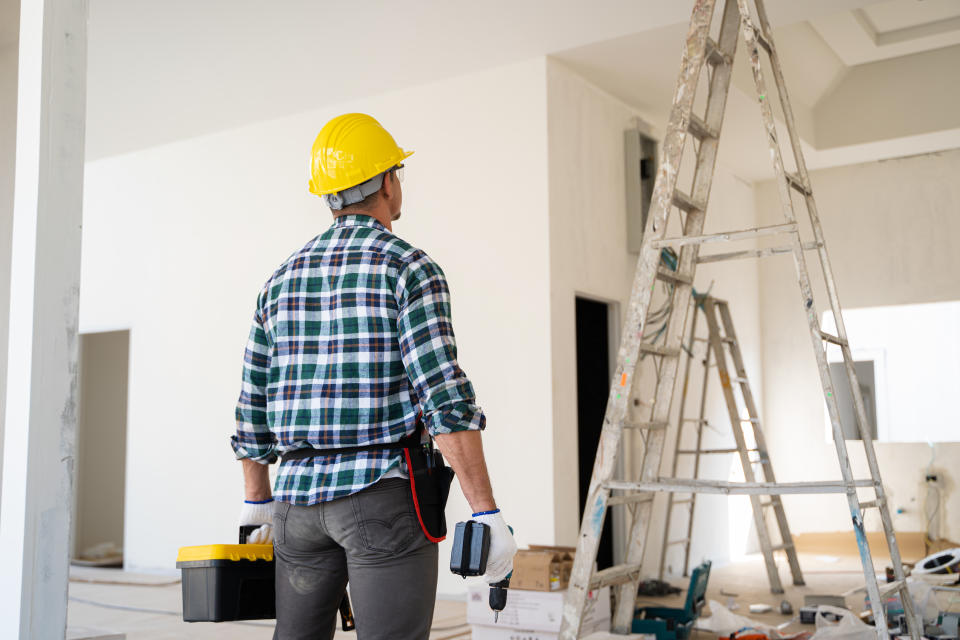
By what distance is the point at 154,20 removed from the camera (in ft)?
16.4

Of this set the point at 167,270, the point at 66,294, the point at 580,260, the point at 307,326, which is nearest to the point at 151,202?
the point at 167,270

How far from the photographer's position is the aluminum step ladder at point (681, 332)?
287cm

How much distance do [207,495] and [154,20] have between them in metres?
3.30

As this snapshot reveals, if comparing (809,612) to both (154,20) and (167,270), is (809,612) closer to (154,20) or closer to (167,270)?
(154,20)

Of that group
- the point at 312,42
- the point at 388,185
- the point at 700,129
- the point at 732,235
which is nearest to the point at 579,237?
the point at 312,42

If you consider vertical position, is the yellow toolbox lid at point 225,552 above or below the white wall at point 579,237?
below

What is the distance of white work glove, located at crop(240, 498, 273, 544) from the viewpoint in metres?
1.93

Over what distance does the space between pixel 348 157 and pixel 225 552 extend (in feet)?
2.70

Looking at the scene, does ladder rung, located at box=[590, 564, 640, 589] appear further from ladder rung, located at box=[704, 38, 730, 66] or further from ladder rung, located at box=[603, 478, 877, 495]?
ladder rung, located at box=[704, 38, 730, 66]

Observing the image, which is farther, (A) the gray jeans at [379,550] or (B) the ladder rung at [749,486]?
(B) the ladder rung at [749,486]

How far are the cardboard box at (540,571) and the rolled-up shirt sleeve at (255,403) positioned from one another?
2.19 metres

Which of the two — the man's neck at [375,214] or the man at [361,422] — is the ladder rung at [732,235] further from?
the man at [361,422]

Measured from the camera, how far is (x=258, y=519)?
1945mm

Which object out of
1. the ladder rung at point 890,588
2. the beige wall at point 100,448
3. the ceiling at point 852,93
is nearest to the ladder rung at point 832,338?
the ladder rung at point 890,588
